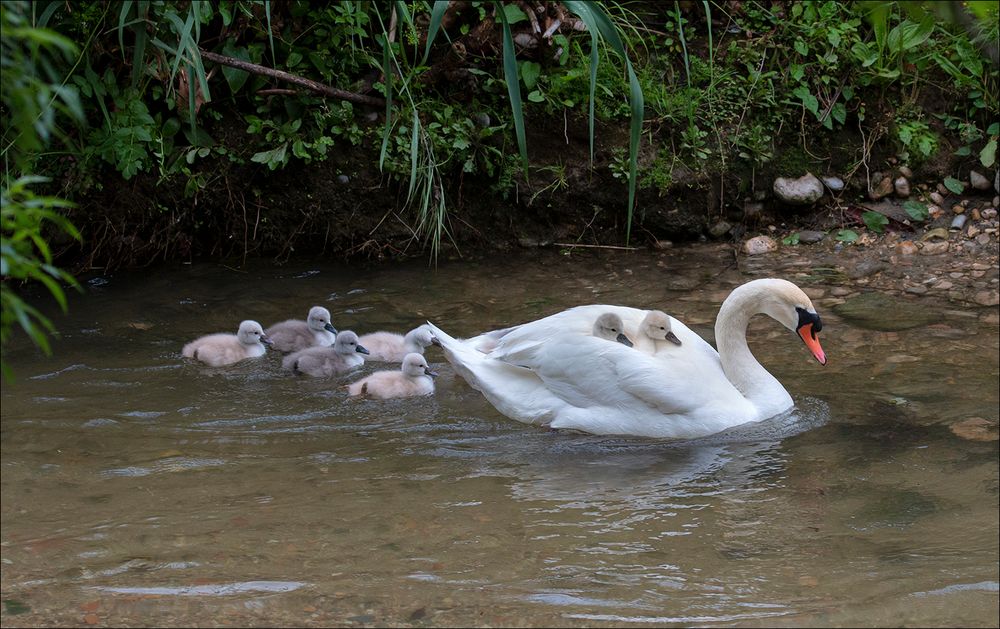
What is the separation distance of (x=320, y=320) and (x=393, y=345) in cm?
43

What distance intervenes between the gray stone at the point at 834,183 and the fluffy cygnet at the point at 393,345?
325 cm

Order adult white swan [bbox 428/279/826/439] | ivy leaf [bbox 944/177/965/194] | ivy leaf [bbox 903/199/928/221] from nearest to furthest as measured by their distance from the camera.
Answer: adult white swan [bbox 428/279/826/439], ivy leaf [bbox 903/199/928/221], ivy leaf [bbox 944/177/965/194]

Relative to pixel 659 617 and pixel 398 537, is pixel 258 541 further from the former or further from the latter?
pixel 659 617

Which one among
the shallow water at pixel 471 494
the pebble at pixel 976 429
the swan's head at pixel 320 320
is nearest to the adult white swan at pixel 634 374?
the shallow water at pixel 471 494

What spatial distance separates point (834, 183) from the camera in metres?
7.96

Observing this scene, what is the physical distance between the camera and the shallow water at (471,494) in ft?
12.2

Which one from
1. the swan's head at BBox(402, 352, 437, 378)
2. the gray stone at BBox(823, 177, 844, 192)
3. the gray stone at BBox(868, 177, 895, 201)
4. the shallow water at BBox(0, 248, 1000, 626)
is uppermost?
the gray stone at BBox(823, 177, 844, 192)

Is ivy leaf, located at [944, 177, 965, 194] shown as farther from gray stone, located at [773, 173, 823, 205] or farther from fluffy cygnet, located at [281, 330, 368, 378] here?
fluffy cygnet, located at [281, 330, 368, 378]

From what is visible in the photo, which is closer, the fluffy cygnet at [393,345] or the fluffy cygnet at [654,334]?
the fluffy cygnet at [654,334]

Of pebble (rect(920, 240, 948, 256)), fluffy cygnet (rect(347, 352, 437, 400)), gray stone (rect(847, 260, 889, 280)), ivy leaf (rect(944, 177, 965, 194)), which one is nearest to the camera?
fluffy cygnet (rect(347, 352, 437, 400))

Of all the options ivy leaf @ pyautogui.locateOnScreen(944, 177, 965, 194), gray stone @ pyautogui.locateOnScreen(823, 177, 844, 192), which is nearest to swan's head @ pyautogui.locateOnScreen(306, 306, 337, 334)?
gray stone @ pyautogui.locateOnScreen(823, 177, 844, 192)

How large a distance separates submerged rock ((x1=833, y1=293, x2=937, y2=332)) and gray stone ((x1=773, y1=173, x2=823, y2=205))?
122 centimetres

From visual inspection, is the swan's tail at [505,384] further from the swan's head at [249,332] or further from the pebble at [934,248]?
the pebble at [934,248]

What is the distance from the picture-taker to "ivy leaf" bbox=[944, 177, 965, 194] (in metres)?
7.89
